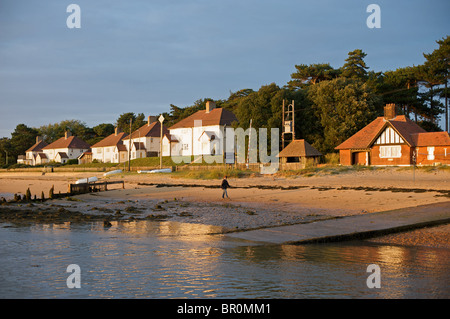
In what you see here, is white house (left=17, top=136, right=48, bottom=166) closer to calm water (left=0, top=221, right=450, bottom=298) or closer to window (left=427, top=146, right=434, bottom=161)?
window (left=427, top=146, right=434, bottom=161)

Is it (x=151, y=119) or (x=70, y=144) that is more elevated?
(x=151, y=119)

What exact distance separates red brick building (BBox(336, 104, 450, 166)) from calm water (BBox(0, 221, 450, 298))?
124 ft

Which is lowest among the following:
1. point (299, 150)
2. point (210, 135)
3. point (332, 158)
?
point (332, 158)

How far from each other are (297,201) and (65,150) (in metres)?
107

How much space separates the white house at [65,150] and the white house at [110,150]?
14804 mm

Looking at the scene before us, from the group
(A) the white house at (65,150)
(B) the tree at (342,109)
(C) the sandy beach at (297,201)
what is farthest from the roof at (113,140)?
(C) the sandy beach at (297,201)

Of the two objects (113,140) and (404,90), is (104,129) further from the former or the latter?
(404,90)

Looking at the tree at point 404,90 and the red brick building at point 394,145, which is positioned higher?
the tree at point 404,90

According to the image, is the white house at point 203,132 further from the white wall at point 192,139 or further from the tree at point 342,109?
the tree at point 342,109

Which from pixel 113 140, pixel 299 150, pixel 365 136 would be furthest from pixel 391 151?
pixel 113 140

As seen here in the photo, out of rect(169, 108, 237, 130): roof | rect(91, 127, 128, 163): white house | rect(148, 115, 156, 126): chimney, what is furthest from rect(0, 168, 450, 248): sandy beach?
rect(148, 115, 156, 126): chimney

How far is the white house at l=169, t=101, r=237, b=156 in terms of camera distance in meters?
76.7

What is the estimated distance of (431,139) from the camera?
155ft

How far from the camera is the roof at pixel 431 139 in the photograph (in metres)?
46.2
